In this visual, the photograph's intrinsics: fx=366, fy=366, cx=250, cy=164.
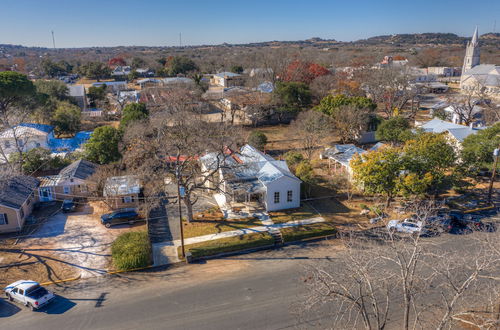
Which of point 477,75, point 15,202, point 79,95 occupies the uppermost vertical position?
point 477,75

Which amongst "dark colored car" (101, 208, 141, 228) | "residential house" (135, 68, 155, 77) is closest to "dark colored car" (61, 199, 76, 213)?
"dark colored car" (101, 208, 141, 228)

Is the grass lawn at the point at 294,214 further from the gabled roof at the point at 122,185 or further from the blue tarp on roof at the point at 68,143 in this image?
the blue tarp on roof at the point at 68,143

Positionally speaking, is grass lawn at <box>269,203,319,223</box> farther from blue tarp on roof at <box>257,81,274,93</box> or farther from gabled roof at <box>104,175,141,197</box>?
blue tarp on roof at <box>257,81,274,93</box>

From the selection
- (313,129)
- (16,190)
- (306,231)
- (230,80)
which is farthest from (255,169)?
(230,80)

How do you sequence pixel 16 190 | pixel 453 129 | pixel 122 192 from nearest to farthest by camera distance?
1. pixel 16 190
2. pixel 122 192
3. pixel 453 129

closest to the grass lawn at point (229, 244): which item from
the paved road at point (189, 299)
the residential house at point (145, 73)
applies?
the paved road at point (189, 299)

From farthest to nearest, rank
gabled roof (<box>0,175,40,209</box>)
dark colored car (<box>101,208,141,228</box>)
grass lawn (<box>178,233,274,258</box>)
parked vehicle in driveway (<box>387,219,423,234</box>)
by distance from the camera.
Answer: dark colored car (<box>101,208,141,228</box>)
gabled roof (<box>0,175,40,209</box>)
parked vehicle in driveway (<box>387,219,423,234</box>)
grass lawn (<box>178,233,274,258</box>)

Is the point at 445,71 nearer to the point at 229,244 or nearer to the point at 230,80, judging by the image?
the point at 230,80
